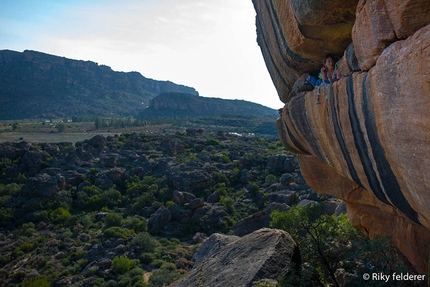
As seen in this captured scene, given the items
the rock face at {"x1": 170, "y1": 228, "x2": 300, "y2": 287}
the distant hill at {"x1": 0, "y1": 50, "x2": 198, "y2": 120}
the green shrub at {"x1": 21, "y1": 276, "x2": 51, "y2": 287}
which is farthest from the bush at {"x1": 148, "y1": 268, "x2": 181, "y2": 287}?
the distant hill at {"x1": 0, "y1": 50, "x2": 198, "y2": 120}

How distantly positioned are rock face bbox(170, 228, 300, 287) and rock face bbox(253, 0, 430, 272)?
2625mm

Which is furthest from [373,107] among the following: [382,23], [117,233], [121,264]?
[117,233]

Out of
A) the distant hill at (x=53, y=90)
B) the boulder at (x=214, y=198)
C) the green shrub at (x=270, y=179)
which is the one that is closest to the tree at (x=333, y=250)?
the boulder at (x=214, y=198)

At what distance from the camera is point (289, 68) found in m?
9.34

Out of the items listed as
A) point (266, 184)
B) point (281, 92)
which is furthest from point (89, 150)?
point (281, 92)

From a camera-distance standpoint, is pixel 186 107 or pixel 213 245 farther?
pixel 186 107

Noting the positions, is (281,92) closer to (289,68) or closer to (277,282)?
(289,68)

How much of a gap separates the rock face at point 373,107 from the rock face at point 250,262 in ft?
8.61

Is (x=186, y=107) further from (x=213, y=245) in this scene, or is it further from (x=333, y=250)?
(x=333, y=250)

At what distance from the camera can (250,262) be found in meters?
8.76

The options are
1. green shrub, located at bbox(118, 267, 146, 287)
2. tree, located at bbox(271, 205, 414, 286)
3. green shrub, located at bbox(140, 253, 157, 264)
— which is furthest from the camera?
green shrub, located at bbox(140, 253, 157, 264)

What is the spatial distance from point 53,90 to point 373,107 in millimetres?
165188

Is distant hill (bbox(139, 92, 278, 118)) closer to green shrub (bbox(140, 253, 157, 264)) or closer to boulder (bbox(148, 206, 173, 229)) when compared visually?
boulder (bbox(148, 206, 173, 229))

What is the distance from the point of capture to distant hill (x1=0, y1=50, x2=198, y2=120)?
135875 millimetres
